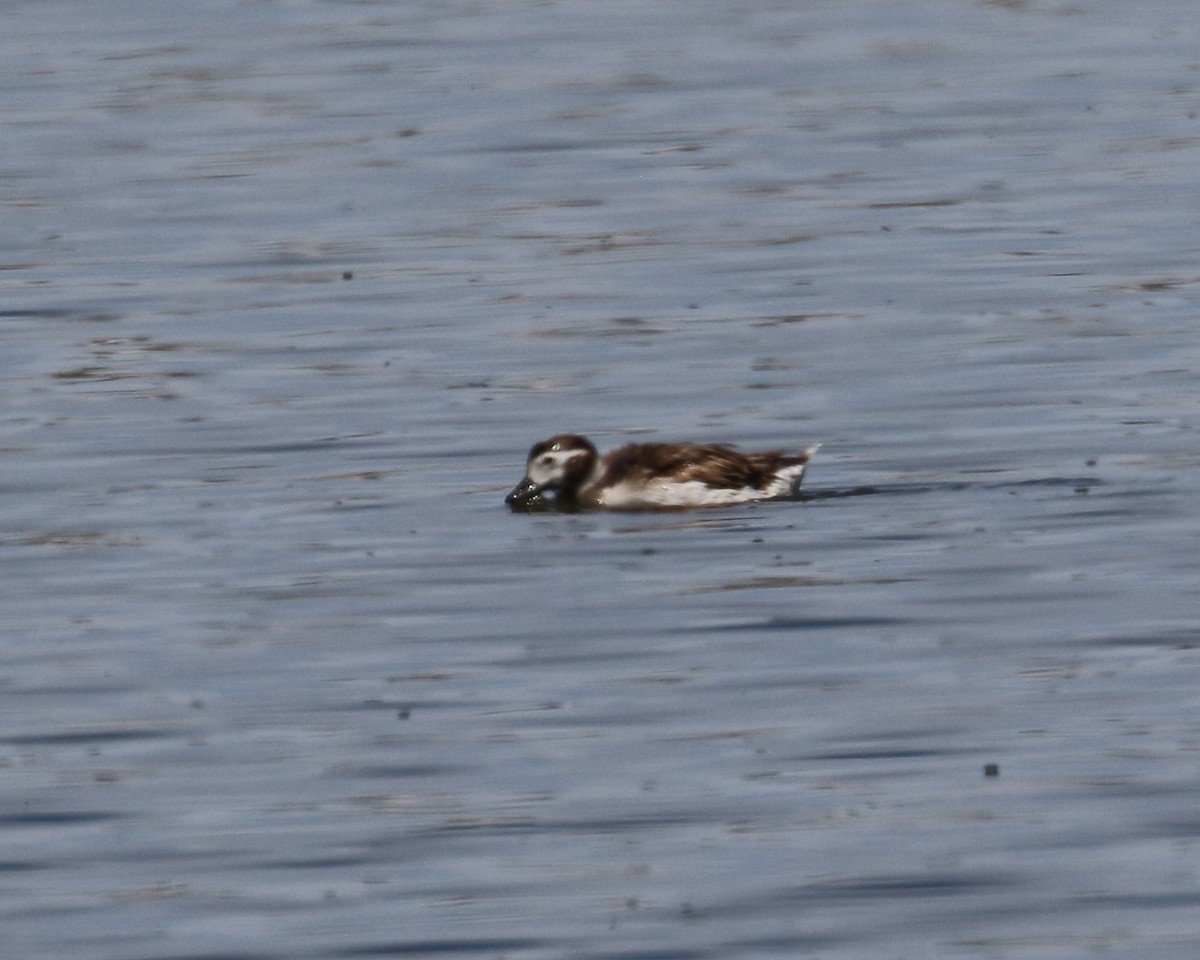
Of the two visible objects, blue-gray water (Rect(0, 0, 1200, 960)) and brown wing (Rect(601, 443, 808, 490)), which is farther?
brown wing (Rect(601, 443, 808, 490))

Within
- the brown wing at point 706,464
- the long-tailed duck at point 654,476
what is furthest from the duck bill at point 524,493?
the brown wing at point 706,464

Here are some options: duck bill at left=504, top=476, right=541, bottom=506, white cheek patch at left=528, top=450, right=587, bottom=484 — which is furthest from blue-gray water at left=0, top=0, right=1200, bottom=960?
white cheek patch at left=528, top=450, right=587, bottom=484

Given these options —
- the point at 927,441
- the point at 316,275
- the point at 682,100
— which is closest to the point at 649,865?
the point at 927,441

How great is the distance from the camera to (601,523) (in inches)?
595

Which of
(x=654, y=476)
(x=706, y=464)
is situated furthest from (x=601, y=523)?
(x=706, y=464)

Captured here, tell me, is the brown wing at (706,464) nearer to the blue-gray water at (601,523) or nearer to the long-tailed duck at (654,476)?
the long-tailed duck at (654,476)

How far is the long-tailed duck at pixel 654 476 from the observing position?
1467 cm

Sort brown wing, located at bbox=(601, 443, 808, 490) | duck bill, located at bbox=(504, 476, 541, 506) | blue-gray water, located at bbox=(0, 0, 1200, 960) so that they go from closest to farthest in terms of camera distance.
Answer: blue-gray water, located at bbox=(0, 0, 1200, 960), brown wing, located at bbox=(601, 443, 808, 490), duck bill, located at bbox=(504, 476, 541, 506)

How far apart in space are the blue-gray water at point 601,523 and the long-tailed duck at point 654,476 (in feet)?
0.53

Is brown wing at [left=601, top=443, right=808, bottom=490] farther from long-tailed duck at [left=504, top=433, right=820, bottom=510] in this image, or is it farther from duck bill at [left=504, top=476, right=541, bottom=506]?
duck bill at [left=504, top=476, right=541, bottom=506]

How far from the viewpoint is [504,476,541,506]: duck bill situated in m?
14.9

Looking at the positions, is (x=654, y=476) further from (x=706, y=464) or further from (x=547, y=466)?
(x=547, y=466)

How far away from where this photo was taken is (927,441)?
15711 millimetres

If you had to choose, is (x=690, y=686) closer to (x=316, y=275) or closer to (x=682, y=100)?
(x=316, y=275)
